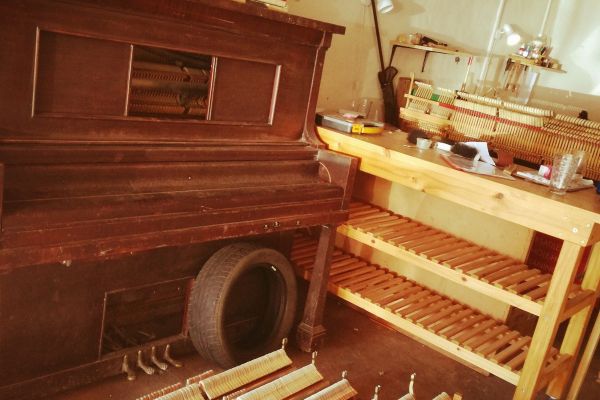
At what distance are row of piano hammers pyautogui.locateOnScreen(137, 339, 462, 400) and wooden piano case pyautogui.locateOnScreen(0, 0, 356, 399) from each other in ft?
1.70

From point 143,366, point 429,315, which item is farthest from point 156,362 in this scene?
point 429,315

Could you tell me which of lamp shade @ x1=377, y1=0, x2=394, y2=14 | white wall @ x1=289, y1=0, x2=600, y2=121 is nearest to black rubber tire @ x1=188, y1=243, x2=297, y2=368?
white wall @ x1=289, y1=0, x2=600, y2=121

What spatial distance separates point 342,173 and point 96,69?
4.01ft

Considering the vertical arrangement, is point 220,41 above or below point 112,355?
above

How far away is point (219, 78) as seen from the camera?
250 cm

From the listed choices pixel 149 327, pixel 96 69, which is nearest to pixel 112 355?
pixel 149 327

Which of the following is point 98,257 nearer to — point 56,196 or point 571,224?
point 56,196

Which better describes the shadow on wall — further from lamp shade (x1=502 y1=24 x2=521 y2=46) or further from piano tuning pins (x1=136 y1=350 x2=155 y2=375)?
piano tuning pins (x1=136 y1=350 x2=155 y2=375)

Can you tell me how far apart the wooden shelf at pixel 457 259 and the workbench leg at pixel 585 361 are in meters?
0.20

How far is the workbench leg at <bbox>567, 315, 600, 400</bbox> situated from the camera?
9.52 feet

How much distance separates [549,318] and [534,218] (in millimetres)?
443

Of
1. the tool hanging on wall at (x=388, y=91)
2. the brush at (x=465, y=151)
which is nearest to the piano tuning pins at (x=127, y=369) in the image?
the brush at (x=465, y=151)

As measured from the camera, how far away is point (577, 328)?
2945 millimetres

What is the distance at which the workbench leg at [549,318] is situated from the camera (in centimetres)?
242
